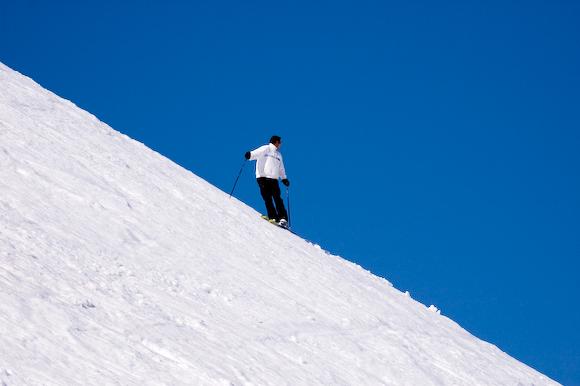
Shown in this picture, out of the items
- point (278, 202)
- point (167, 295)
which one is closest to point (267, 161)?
point (278, 202)

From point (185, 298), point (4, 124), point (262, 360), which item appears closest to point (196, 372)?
point (262, 360)

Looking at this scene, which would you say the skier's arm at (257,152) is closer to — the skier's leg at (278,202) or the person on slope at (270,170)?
the person on slope at (270,170)

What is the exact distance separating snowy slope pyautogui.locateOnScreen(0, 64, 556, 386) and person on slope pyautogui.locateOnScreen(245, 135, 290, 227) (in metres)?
1.64

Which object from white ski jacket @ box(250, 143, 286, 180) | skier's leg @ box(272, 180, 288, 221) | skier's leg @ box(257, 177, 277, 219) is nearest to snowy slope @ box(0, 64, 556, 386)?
skier's leg @ box(257, 177, 277, 219)

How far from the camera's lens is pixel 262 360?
722 cm

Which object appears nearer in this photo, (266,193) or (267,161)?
(266,193)

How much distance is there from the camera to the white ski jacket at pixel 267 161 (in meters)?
16.9

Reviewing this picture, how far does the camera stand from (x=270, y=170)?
1691 cm

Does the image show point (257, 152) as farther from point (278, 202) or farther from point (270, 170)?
point (278, 202)

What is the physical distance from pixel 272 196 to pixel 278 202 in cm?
28

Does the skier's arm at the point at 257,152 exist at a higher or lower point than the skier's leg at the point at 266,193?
higher

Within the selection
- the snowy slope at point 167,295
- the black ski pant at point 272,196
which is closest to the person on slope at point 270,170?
the black ski pant at point 272,196

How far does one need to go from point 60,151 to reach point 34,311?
22.3ft

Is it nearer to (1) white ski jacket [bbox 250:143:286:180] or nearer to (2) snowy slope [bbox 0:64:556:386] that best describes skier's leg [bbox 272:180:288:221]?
(1) white ski jacket [bbox 250:143:286:180]
